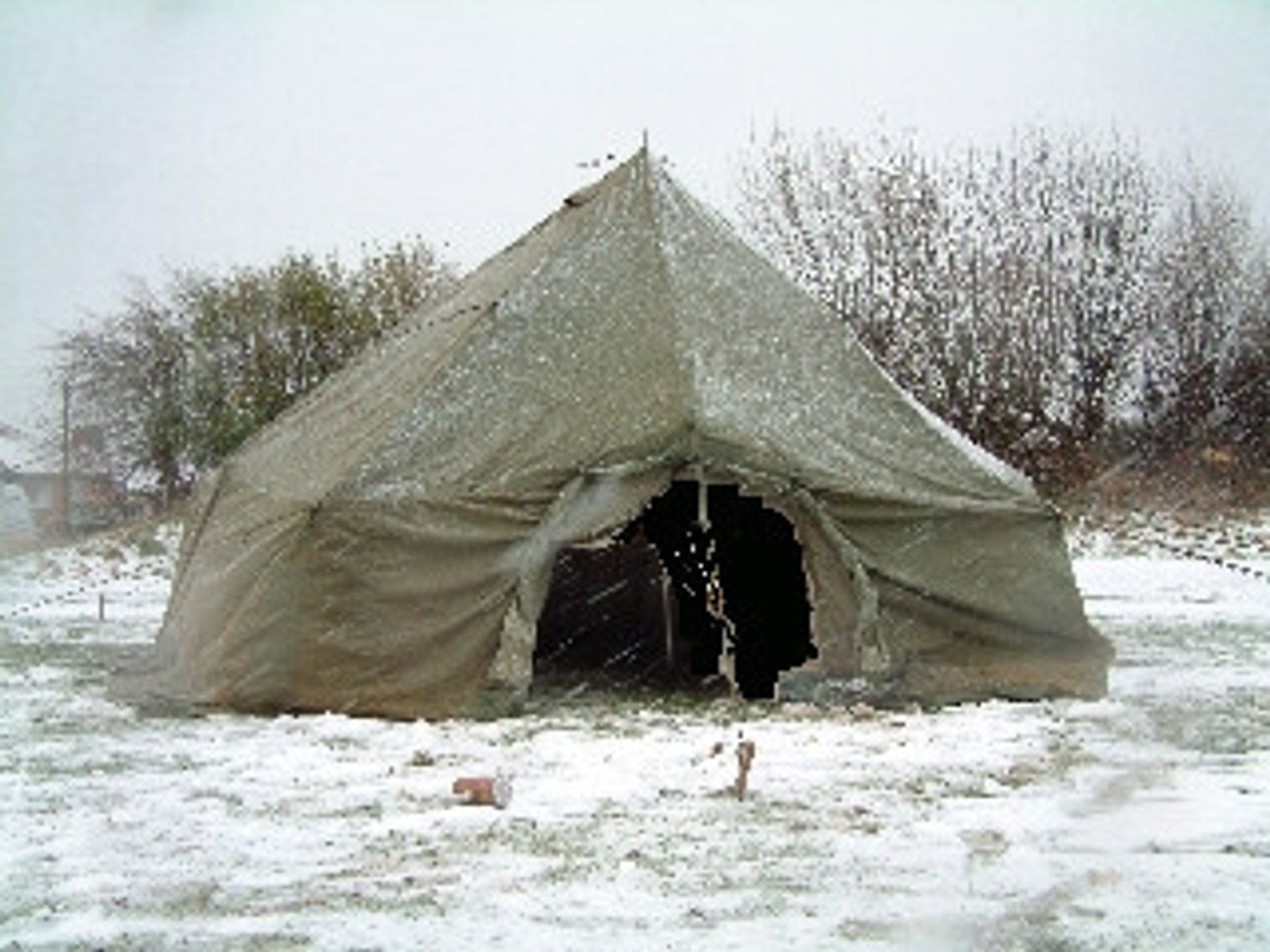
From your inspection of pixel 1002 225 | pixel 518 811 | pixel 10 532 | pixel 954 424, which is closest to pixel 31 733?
pixel 10 532

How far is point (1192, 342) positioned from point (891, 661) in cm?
1207

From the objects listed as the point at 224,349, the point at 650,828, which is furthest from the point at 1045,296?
the point at 650,828

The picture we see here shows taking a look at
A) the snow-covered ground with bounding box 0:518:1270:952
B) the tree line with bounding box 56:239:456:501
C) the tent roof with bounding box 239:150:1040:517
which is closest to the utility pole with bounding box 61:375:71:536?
the tree line with bounding box 56:239:456:501

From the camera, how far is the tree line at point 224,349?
84.7 feet

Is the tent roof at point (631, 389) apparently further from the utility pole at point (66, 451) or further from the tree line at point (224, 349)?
the tree line at point (224, 349)

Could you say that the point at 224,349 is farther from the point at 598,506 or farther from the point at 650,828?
the point at 650,828

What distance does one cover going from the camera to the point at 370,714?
8.95 meters

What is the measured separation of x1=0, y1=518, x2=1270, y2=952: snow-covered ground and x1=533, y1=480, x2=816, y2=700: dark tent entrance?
5.63 feet

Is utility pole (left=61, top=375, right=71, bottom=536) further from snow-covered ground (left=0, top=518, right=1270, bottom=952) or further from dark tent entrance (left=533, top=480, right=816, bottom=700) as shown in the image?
snow-covered ground (left=0, top=518, right=1270, bottom=952)

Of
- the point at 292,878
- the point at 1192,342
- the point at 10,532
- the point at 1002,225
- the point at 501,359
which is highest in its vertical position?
the point at 1002,225

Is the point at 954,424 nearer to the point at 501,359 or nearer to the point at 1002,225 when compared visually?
the point at 1002,225

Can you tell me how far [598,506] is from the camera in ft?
30.7

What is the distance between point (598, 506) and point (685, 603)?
4256 mm

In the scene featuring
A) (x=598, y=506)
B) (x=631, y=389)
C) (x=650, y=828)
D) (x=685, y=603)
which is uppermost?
(x=631, y=389)
